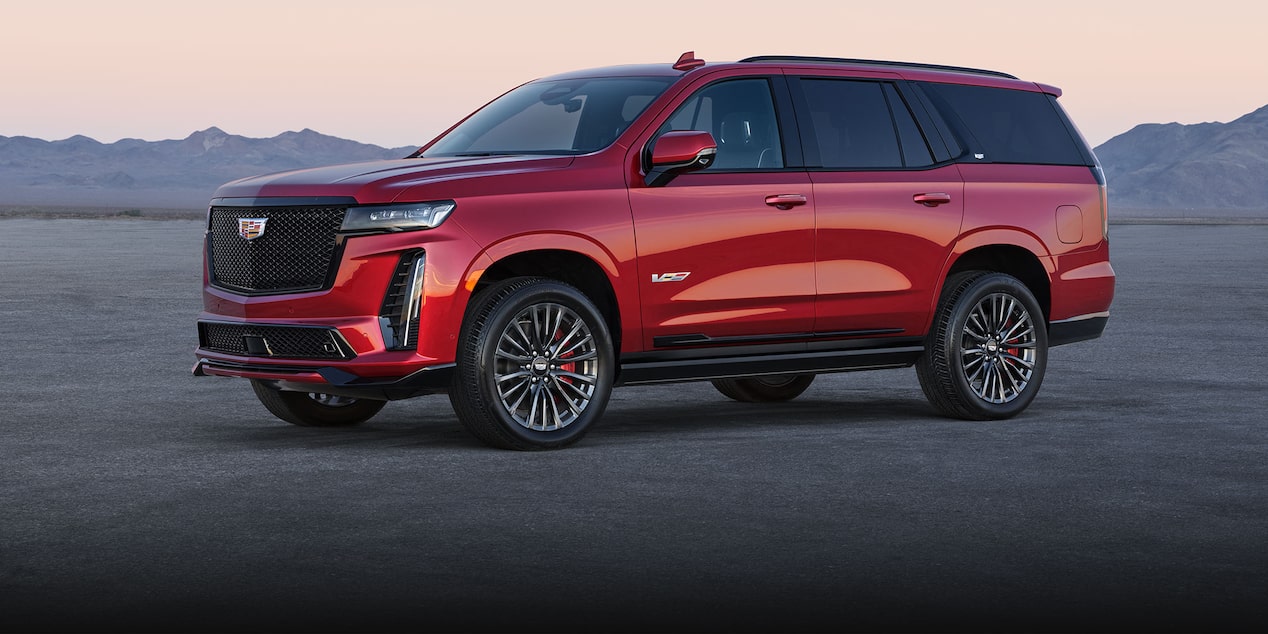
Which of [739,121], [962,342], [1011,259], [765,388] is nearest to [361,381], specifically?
[739,121]

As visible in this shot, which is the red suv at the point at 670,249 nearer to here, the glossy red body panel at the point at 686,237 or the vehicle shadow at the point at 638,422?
the glossy red body panel at the point at 686,237

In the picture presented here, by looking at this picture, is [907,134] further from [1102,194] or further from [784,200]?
Result: [1102,194]

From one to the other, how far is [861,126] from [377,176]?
9.83 ft

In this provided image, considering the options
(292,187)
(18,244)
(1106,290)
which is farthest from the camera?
(18,244)

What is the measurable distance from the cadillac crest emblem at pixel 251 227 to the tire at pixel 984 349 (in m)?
3.99

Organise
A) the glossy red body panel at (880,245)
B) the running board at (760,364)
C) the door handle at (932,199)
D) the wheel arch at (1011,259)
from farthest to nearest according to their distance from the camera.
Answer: the wheel arch at (1011,259) → the door handle at (932,199) → the glossy red body panel at (880,245) → the running board at (760,364)

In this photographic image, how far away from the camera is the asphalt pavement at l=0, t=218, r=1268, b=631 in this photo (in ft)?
17.7

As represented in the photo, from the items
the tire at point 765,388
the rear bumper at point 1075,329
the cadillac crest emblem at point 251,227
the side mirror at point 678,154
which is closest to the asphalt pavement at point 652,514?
the tire at point 765,388

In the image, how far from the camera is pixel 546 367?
28.6 feet

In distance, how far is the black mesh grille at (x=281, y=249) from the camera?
27.5 ft

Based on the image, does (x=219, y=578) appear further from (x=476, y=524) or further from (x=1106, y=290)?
(x=1106, y=290)

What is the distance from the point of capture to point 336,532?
6.56 meters

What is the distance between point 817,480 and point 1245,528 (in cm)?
190

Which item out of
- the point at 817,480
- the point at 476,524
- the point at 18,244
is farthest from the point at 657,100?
the point at 18,244
